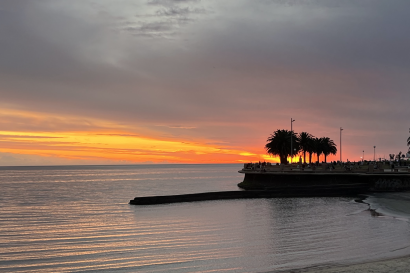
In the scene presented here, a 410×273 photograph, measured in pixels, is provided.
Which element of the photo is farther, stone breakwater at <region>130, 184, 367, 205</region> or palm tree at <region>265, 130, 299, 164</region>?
palm tree at <region>265, 130, 299, 164</region>

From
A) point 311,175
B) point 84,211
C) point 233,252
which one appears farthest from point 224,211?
point 311,175

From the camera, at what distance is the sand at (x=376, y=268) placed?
53.6ft

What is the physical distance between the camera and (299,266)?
61.5ft

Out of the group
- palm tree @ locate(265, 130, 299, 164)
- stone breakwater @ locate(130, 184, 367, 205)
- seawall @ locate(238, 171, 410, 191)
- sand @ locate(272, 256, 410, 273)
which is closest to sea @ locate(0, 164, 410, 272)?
sand @ locate(272, 256, 410, 273)

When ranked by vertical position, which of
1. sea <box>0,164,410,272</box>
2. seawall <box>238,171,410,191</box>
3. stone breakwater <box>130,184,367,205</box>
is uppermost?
seawall <box>238,171,410,191</box>

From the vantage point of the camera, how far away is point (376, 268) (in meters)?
16.7

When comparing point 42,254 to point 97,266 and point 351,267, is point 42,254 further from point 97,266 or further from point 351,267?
point 351,267

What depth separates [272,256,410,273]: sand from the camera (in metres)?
16.3

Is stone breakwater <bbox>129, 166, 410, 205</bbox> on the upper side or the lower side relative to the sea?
upper

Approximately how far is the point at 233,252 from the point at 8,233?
1797 cm

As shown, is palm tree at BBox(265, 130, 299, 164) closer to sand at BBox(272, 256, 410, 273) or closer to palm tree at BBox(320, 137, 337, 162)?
palm tree at BBox(320, 137, 337, 162)

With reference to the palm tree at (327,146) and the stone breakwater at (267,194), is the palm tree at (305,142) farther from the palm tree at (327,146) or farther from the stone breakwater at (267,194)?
the stone breakwater at (267,194)

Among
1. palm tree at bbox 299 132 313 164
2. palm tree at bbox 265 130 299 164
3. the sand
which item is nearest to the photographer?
the sand

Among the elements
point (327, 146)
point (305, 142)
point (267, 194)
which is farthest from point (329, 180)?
point (327, 146)
